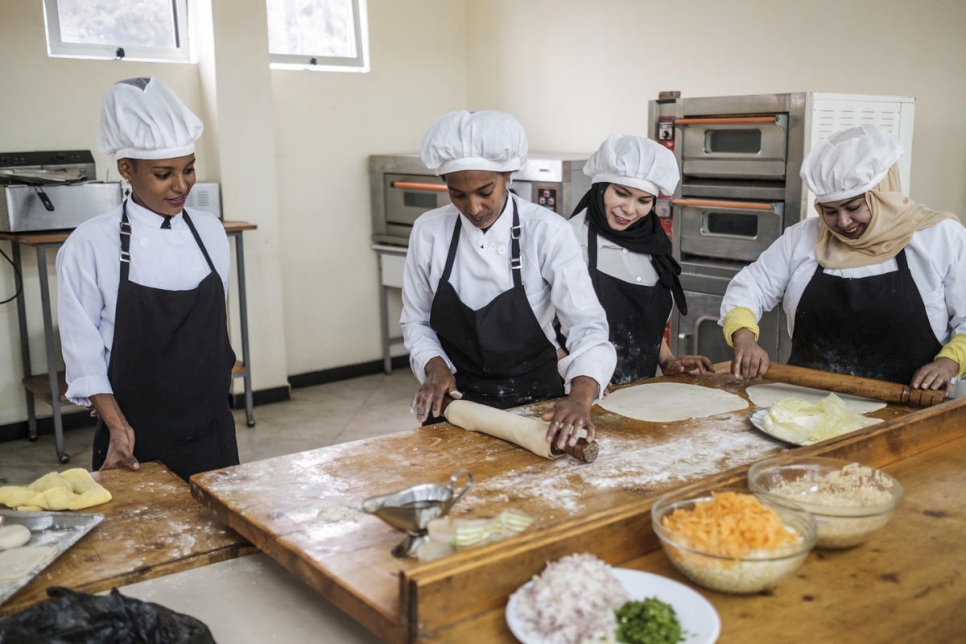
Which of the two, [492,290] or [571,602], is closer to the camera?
[571,602]

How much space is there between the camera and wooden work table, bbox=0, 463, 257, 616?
139 centimetres

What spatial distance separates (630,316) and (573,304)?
65 centimetres

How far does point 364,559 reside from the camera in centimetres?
136

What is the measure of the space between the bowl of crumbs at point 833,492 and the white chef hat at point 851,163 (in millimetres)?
1061

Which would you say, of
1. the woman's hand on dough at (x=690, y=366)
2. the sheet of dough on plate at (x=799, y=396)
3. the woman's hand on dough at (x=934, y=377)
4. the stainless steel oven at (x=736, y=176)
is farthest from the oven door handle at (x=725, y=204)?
the woman's hand on dough at (x=934, y=377)

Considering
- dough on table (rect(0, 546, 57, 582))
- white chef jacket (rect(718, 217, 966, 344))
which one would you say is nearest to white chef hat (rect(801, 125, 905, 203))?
white chef jacket (rect(718, 217, 966, 344))

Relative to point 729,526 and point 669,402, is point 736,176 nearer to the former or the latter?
point 669,402

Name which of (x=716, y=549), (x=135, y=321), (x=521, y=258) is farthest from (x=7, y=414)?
(x=716, y=549)

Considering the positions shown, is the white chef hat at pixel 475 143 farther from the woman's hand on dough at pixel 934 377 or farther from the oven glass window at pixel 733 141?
the oven glass window at pixel 733 141

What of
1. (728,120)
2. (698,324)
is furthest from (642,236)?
(698,324)

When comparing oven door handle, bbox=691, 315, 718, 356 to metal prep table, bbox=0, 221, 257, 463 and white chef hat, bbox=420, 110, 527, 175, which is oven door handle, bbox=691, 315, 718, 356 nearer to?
white chef hat, bbox=420, 110, 527, 175

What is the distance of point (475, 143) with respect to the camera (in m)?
2.02

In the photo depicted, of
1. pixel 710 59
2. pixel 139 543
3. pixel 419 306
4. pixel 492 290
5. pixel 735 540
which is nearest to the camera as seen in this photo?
pixel 735 540

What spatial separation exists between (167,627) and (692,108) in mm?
3226
